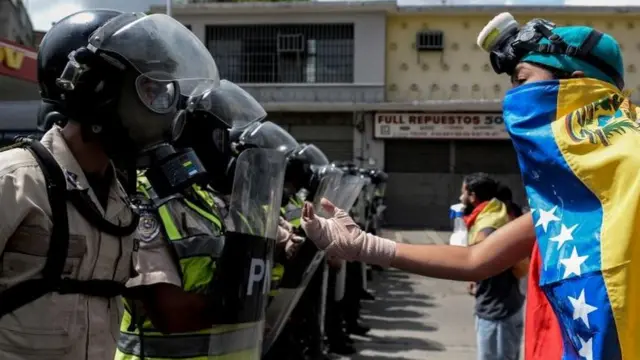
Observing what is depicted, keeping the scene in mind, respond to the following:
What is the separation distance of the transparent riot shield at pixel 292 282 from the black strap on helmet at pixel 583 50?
1.85 metres

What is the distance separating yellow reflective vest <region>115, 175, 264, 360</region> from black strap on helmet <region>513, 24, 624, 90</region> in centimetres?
135

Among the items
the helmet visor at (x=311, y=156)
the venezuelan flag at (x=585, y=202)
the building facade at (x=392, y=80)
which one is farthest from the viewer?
the building facade at (x=392, y=80)

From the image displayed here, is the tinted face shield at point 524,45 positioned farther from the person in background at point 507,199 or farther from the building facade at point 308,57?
the building facade at point 308,57

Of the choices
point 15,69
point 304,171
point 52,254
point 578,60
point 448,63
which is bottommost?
point 52,254

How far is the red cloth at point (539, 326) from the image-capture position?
82.0 inches

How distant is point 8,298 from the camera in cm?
185

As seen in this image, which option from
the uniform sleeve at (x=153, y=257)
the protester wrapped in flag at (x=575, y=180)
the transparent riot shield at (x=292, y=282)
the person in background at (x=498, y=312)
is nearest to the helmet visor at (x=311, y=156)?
the transparent riot shield at (x=292, y=282)

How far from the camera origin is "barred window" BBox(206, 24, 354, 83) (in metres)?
23.2

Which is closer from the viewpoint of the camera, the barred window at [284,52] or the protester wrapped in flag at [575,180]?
the protester wrapped in flag at [575,180]

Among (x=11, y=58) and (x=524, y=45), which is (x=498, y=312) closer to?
(x=524, y=45)

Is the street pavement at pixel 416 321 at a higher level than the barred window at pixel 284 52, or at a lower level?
lower

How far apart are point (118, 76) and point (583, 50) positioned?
4.03 ft

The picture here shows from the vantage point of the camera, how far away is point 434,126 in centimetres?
2344

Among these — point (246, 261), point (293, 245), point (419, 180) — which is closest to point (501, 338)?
point (293, 245)
